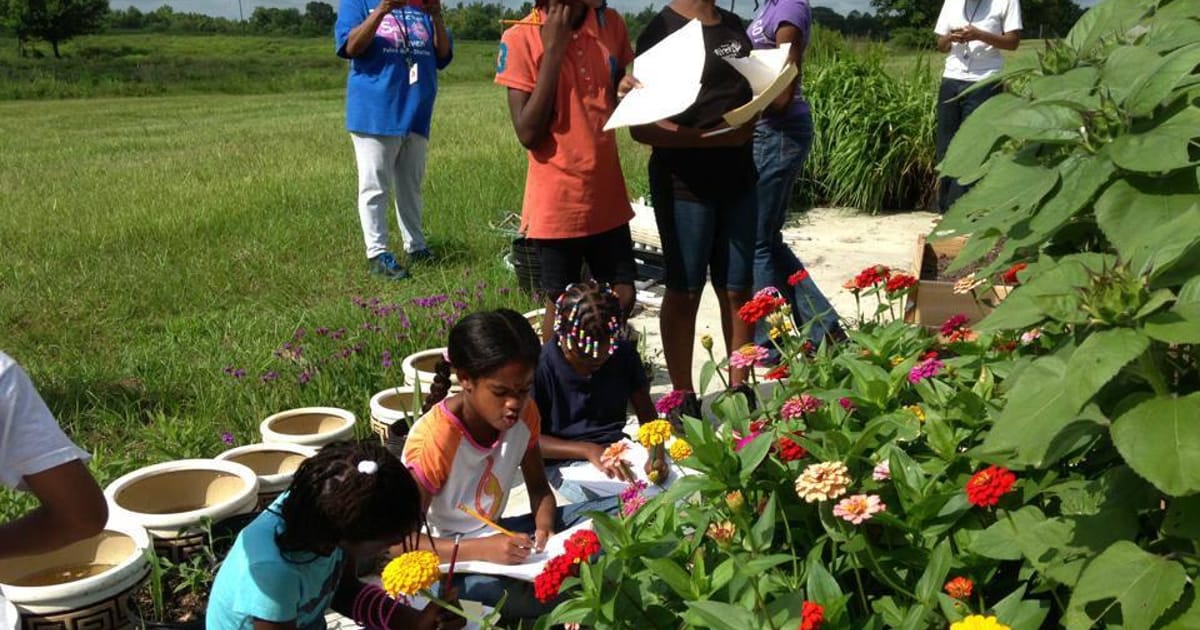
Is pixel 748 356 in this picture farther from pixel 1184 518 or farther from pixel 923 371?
pixel 1184 518

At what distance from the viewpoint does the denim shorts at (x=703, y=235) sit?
11.9 feet

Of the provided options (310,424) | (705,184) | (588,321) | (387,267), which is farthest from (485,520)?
(387,267)

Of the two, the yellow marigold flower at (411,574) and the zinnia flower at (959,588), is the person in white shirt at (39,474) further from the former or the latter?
the zinnia flower at (959,588)

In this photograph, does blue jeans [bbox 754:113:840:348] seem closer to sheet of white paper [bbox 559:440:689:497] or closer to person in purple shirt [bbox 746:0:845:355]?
person in purple shirt [bbox 746:0:845:355]

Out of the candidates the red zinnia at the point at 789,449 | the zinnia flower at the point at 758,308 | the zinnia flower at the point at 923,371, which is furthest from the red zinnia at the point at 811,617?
the zinnia flower at the point at 758,308

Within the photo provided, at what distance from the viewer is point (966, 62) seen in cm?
633

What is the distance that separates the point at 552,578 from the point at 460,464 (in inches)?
46.4

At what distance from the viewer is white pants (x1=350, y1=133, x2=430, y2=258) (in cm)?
578

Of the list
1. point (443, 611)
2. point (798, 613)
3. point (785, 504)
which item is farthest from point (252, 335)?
point (798, 613)

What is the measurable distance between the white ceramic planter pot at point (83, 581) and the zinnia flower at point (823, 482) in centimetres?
166

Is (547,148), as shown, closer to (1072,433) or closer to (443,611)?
(443,611)

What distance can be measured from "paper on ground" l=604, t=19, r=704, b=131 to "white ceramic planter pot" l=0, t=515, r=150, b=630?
70.6 inches

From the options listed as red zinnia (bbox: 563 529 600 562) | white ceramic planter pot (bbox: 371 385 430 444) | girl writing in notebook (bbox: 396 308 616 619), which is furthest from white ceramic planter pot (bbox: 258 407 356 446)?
red zinnia (bbox: 563 529 600 562)

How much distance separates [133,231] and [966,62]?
533 centimetres
